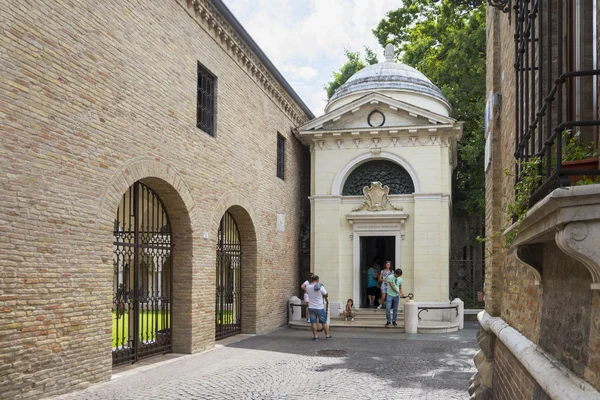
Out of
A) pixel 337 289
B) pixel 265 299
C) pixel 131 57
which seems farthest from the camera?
pixel 337 289

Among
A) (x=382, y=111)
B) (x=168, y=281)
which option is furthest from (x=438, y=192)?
(x=168, y=281)

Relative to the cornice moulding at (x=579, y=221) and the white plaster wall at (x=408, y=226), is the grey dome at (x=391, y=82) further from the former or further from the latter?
the cornice moulding at (x=579, y=221)

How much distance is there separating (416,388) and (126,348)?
5191 mm

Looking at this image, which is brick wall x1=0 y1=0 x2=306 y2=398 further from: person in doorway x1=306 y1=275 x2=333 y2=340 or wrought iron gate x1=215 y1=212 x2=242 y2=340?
person in doorway x1=306 y1=275 x2=333 y2=340

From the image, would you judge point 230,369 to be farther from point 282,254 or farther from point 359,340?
point 282,254

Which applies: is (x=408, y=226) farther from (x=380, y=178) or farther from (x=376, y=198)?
(x=380, y=178)

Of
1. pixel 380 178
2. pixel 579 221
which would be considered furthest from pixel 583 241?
pixel 380 178

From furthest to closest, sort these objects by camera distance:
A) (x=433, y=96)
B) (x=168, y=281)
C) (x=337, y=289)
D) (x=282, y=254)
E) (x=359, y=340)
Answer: (x=433, y=96) < (x=337, y=289) < (x=282, y=254) < (x=359, y=340) < (x=168, y=281)

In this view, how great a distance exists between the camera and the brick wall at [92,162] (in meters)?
7.32

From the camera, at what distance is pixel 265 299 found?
16844 millimetres

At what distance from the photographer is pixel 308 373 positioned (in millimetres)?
10383

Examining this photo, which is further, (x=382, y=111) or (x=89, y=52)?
(x=382, y=111)

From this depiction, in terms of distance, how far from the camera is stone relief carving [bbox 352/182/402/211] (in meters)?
20.2

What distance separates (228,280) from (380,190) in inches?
275
